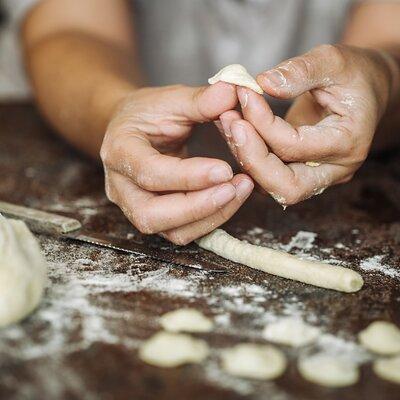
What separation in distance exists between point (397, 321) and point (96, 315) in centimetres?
42

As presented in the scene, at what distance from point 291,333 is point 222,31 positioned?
4.18 ft

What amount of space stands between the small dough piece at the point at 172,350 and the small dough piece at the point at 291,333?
0.09 m

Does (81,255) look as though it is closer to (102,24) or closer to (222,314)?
(222,314)

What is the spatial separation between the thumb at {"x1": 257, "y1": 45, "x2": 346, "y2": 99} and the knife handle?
0.42m

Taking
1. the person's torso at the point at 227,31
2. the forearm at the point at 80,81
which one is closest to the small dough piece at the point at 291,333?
the forearm at the point at 80,81

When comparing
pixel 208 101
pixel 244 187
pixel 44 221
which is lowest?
pixel 44 221

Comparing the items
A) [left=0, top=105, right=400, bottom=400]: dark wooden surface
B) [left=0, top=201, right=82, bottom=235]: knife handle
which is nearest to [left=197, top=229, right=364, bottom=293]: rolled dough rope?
[left=0, top=105, right=400, bottom=400]: dark wooden surface

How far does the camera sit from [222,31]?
1945 mm

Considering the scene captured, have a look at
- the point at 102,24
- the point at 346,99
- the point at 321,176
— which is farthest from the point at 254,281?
the point at 102,24

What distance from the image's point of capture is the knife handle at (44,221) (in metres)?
1.15

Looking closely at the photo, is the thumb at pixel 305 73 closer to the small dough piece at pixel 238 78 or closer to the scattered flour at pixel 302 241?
the small dough piece at pixel 238 78

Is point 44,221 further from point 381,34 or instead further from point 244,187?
point 381,34

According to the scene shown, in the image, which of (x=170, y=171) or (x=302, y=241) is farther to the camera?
(x=302, y=241)

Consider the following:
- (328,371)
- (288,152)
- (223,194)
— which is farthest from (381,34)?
(328,371)
